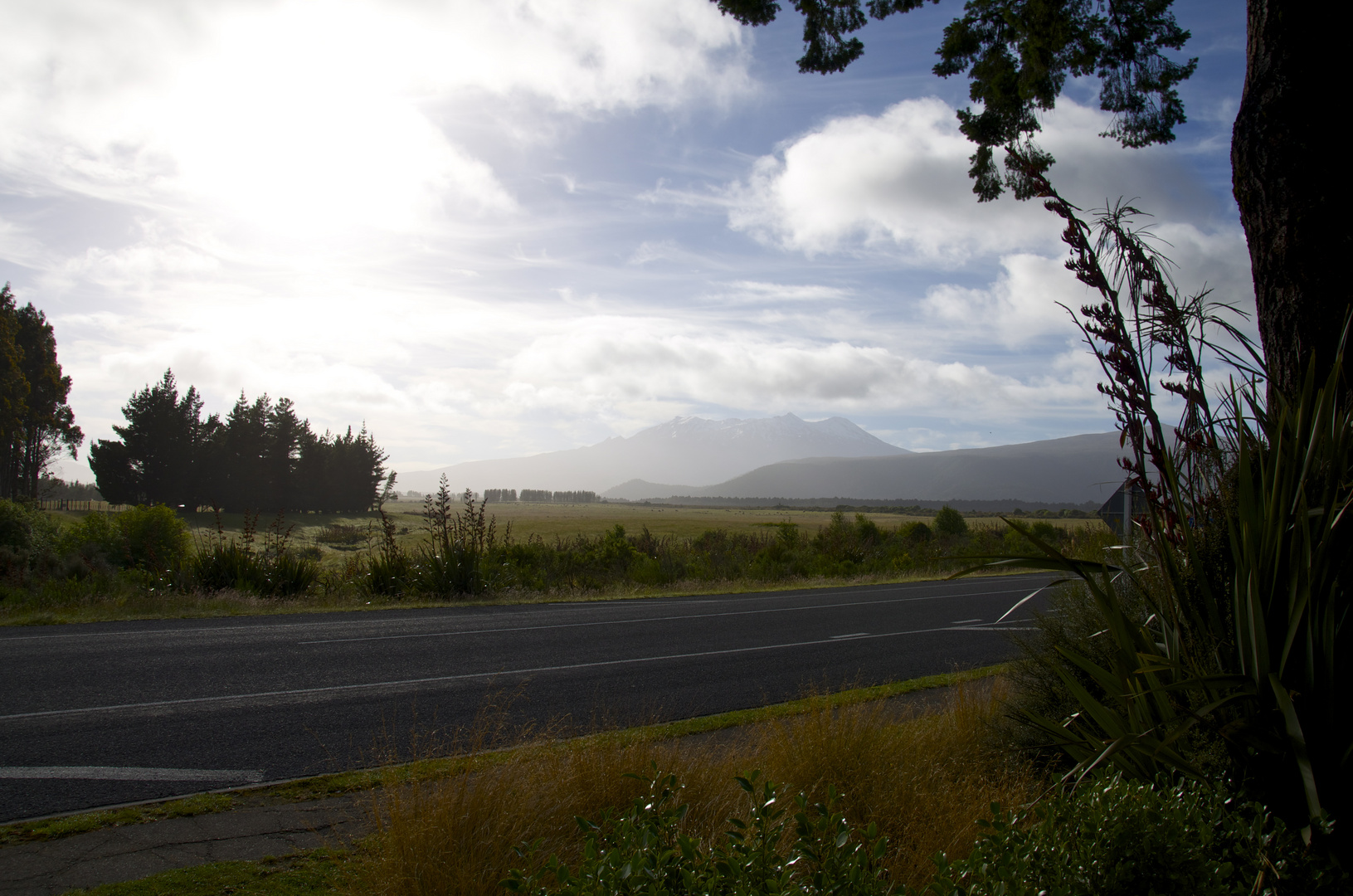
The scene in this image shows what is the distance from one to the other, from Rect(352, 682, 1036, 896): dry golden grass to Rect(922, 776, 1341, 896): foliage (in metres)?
0.81

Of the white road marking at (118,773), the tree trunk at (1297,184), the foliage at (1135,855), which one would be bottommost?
the white road marking at (118,773)

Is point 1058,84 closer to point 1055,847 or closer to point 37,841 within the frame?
point 1055,847

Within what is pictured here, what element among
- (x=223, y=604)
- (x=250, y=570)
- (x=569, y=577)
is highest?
(x=250, y=570)

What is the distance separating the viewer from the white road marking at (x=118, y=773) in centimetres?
489

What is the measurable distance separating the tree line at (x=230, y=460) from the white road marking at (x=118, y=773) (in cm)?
6624

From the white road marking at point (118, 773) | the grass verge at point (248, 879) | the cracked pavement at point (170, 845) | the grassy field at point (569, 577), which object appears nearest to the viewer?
the grass verge at point (248, 879)

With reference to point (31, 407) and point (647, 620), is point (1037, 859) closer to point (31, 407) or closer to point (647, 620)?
point (647, 620)

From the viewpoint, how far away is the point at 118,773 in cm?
500

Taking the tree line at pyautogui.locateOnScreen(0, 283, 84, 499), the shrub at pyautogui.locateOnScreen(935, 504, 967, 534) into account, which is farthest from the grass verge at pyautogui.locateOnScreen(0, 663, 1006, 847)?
the tree line at pyautogui.locateOnScreen(0, 283, 84, 499)

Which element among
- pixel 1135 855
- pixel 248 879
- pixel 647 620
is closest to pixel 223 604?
pixel 647 620

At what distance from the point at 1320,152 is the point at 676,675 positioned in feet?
23.0

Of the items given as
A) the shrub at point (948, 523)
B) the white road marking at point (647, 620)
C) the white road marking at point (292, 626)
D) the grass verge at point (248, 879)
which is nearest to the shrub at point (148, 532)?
the white road marking at point (292, 626)

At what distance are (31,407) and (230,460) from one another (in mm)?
20552

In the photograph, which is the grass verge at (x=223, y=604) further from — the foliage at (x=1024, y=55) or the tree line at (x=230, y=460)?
the tree line at (x=230, y=460)
